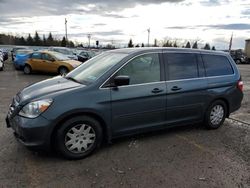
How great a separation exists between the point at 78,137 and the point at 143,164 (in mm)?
1049

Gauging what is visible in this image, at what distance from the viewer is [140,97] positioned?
4.71 meters

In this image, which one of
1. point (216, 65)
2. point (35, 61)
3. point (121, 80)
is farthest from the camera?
point (35, 61)

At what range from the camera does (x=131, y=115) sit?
4691 millimetres

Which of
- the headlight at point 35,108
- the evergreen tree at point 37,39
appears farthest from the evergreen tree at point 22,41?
the headlight at point 35,108

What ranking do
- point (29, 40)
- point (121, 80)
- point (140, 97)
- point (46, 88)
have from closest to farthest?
point (121, 80)
point (46, 88)
point (140, 97)
point (29, 40)

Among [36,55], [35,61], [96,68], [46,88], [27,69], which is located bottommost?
[27,69]

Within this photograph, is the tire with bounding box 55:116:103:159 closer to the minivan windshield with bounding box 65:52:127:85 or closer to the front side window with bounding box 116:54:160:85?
the minivan windshield with bounding box 65:52:127:85

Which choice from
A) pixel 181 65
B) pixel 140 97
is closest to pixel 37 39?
pixel 181 65

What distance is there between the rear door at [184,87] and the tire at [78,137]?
1.47 m

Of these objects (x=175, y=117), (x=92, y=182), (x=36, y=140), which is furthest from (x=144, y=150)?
(x=36, y=140)

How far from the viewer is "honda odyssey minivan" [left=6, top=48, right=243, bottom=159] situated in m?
4.11

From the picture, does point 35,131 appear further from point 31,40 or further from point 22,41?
point 22,41

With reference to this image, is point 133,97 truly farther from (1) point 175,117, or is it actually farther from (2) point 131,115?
(1) point 175,117

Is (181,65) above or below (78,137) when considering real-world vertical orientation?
above
